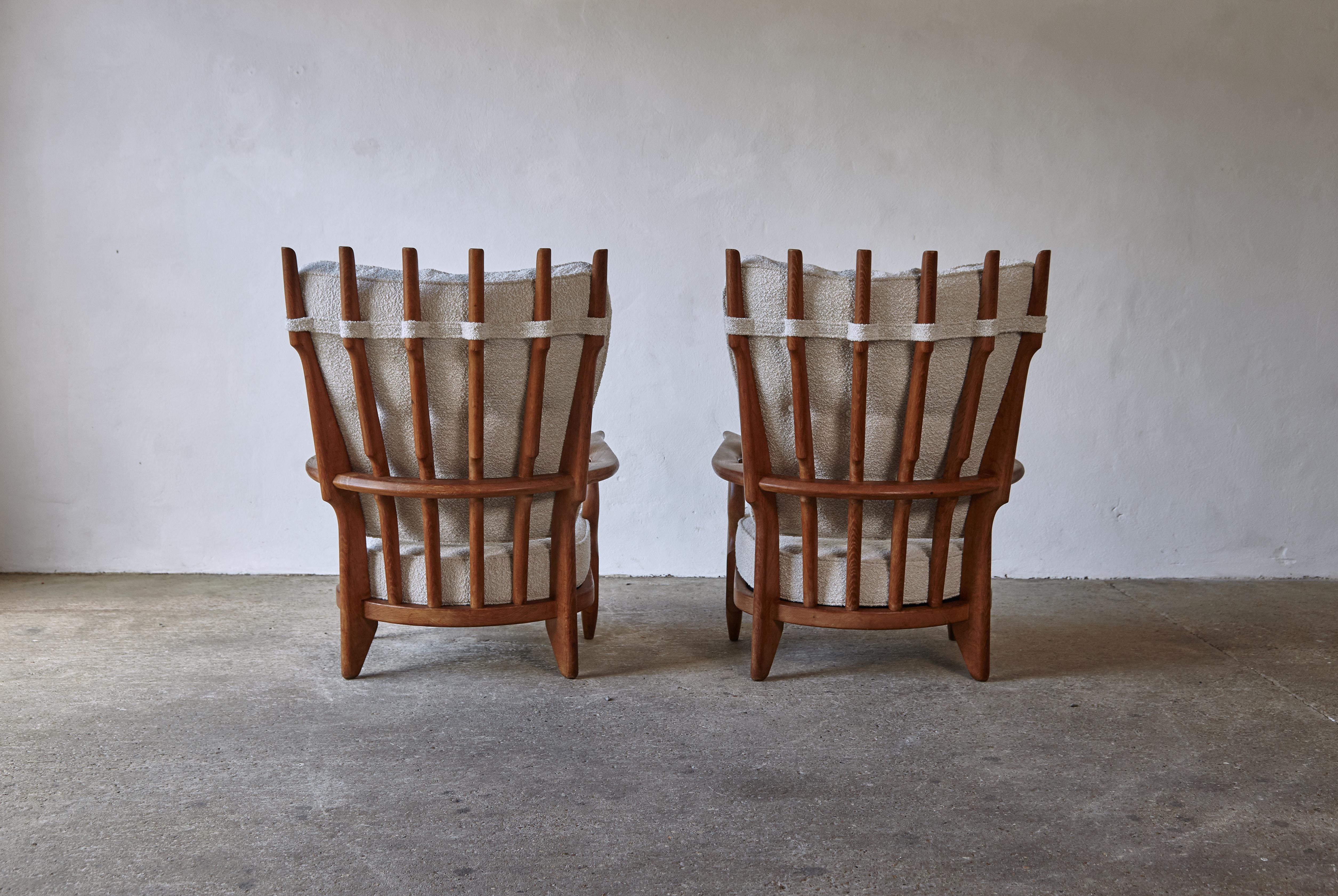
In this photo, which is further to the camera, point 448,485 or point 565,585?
point 565,585

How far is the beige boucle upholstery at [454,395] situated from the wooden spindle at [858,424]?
65 centimetres

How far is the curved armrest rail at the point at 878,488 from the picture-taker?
2.36 metres

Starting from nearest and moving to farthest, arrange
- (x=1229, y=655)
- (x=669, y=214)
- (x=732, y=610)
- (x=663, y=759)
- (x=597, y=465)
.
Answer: (x=663, y=759) → (x=597, y=465) → (x=1229, y=655) → (x=732, y=610) → (x=669, y=214)

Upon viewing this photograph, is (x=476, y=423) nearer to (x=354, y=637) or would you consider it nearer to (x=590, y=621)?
(x=354, y=637)

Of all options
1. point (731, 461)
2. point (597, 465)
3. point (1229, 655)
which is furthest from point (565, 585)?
point (1229, 655)

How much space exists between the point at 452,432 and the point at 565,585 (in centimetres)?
48

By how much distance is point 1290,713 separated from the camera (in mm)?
2307

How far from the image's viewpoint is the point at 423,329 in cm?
224

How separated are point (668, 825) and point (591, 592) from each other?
981mm

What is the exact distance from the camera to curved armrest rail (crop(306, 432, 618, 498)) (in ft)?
7.64

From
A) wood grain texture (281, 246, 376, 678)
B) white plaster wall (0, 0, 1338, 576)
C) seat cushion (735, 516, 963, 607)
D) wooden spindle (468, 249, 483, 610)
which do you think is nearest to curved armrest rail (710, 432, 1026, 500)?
seat cushion (735, 516, 963, 607)

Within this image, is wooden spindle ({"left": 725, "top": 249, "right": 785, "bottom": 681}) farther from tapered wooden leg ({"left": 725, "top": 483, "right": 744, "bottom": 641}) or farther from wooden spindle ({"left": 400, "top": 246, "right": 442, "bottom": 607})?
wooden spindle ({"left": 400, "top": 246, "right": 442, "bottom": 607})

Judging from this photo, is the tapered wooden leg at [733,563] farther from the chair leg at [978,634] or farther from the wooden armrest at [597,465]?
the chair leg at [978,634]

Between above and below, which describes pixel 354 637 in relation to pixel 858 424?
below
